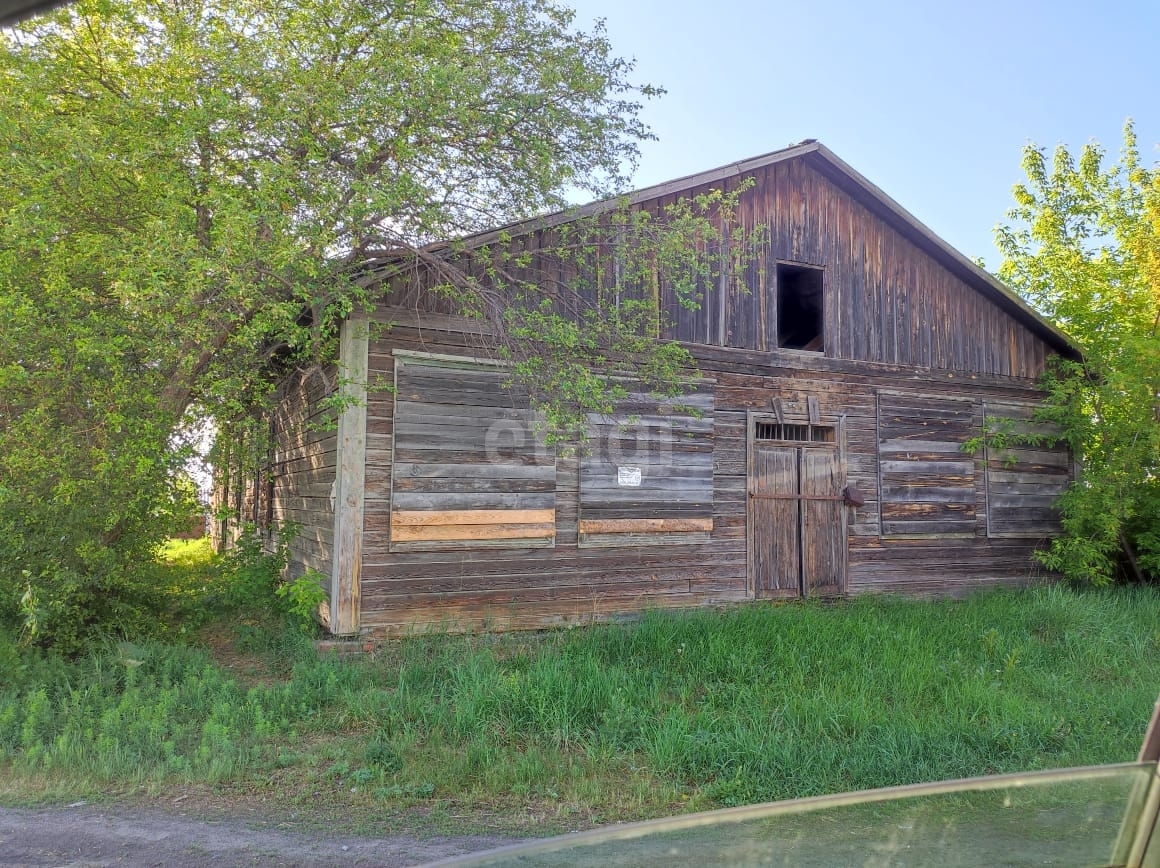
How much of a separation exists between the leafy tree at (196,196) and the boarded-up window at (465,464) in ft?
3.39

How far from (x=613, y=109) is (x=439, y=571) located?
532cm

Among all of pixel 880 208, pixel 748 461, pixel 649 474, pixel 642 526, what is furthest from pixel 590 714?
pixel 880 208

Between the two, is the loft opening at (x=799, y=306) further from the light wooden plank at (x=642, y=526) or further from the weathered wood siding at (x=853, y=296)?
the light wooden plank at (x=642, y=526)

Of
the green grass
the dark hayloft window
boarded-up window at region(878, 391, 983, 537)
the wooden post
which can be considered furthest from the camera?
boarded-up window at region(878, 391, 983, 537)

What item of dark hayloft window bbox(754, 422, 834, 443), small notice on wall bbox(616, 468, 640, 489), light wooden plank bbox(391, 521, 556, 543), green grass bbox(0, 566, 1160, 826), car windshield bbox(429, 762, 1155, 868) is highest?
dark hayloft window bbox(754, 422, 834, 443)

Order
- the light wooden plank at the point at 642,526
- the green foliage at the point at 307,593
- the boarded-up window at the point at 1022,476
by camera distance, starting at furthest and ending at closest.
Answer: the boarded-up window at the point at 1022,476, the light wooden plank at the point at 642,526, the green foliage at the point at 307,593

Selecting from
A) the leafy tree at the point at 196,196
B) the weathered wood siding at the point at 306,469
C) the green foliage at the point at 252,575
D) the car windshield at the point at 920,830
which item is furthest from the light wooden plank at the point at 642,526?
the car windshield at the point at 920,830

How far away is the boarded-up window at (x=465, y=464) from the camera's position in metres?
8.46

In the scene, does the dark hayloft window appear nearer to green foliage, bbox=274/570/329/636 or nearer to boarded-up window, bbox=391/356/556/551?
boarded-up window, bbox=391/356/556/551

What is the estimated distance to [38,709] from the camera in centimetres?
614

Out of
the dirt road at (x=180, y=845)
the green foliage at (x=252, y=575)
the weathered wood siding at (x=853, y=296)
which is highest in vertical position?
the weathered wood siding at (x=853, y=296)

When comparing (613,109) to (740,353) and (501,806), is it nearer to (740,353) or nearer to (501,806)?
(740,353)

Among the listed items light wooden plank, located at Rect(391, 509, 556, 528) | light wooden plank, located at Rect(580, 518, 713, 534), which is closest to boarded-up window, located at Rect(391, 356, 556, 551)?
light wooden plank, located at Rect(391, 509, 556, 528)

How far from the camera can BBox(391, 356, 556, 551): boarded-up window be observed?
846 cm
